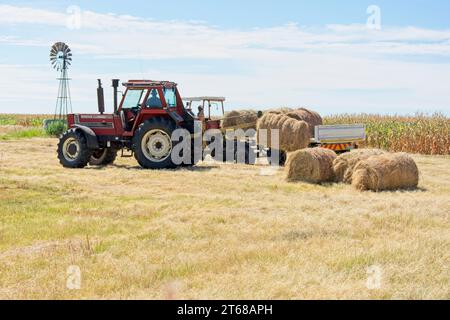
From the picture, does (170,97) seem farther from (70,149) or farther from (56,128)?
(56,128)

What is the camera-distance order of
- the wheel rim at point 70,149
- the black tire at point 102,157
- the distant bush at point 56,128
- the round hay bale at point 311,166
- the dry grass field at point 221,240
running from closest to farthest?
the dry grass field at point 221,240
the round hay bale at point 311,166
the wheel rim at point 70,149
the black tire at point 102,157
the distant bush at point 56,128

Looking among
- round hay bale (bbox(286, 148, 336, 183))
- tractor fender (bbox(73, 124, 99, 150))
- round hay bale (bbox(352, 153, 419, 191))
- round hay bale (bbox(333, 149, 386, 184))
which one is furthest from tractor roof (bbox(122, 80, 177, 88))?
round hay bale (bbox(352, 153, 419, 191))

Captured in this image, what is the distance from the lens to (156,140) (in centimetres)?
1520

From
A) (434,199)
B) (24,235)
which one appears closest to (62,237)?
(24,235)

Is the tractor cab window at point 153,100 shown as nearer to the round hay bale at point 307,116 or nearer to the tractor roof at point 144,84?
the tractor roof at point 144,84

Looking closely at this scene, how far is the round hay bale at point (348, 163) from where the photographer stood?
12438 mm

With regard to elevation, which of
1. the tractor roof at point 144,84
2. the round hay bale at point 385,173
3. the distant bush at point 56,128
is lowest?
the round hay bale at point 385,173

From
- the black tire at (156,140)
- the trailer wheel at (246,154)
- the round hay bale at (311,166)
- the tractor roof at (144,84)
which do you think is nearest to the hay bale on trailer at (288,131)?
the trailer wheel at (246,154)

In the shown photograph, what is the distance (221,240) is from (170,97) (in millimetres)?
9150

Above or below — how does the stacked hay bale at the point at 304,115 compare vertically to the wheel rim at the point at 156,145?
above

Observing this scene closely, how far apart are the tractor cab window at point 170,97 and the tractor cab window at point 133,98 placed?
2.12ft
